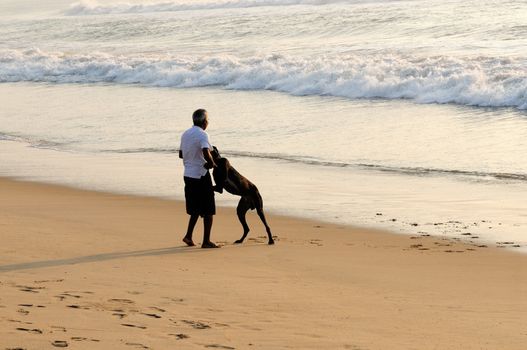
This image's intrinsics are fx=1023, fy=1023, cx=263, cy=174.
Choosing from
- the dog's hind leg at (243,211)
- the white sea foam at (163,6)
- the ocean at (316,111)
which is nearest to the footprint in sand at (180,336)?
the dog's hind leg at (243,211)

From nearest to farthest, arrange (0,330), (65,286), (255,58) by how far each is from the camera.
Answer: (0,330), (65,286), (255,58)

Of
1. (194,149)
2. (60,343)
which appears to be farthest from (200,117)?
(60,343)

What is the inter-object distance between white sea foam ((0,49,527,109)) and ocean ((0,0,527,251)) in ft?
0.20

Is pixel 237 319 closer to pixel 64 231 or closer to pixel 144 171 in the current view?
pixel 64 231

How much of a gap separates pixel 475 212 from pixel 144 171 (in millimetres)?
5589

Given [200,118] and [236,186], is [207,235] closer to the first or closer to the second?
[236,186]

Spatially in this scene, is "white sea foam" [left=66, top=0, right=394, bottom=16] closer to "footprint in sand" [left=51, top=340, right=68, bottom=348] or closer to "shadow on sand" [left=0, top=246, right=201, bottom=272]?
"shadow on sand" [left=0, top=246, right=201, bottom=272]

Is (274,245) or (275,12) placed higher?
(275,12)

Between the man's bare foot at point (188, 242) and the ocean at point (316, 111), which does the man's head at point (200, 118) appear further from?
the ocean at point (316, 111)

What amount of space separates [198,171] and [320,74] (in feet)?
61.8

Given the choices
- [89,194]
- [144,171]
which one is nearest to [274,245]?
[89,194]

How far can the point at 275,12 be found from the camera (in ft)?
181

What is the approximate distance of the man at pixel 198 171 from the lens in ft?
31.8

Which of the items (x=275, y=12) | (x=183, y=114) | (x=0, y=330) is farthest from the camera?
(x=275, y=12)
